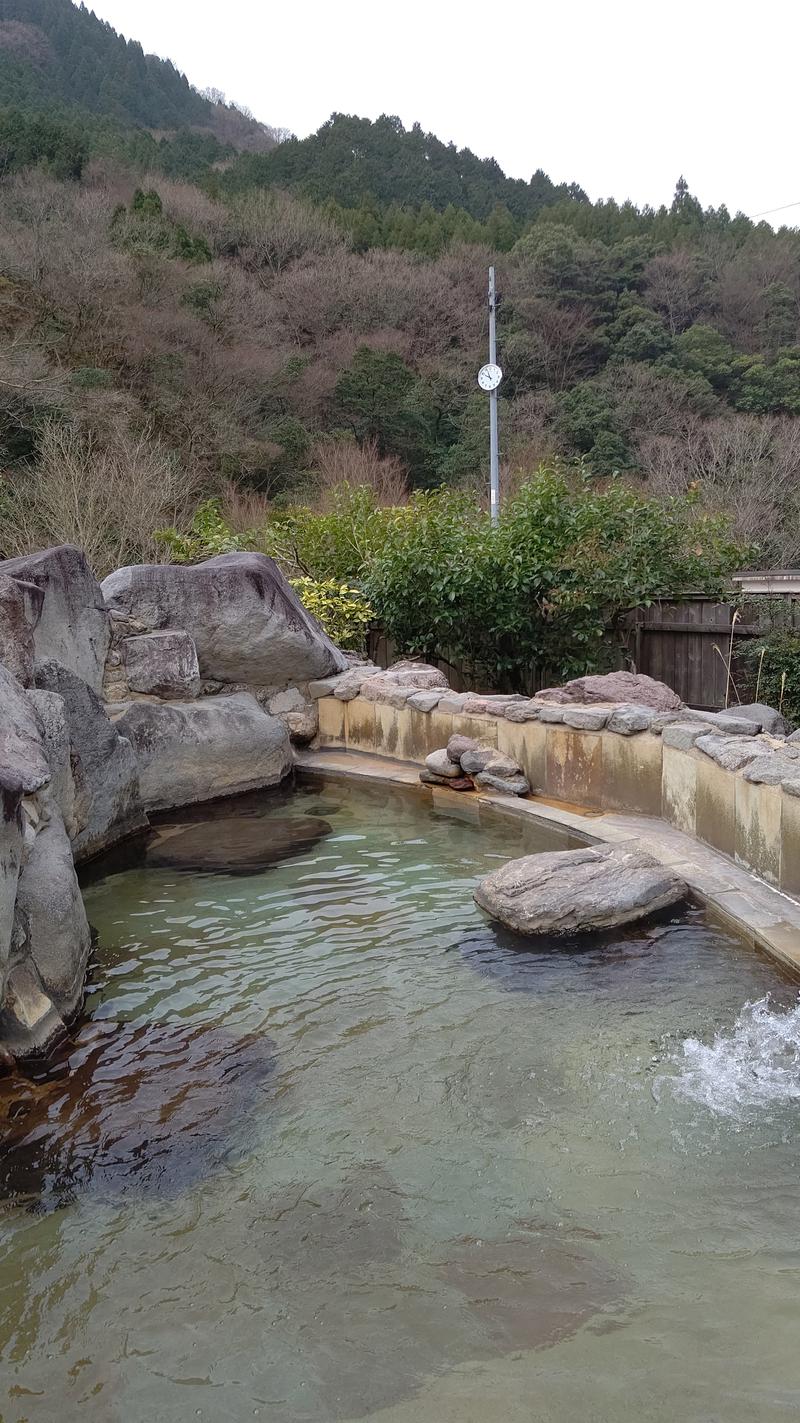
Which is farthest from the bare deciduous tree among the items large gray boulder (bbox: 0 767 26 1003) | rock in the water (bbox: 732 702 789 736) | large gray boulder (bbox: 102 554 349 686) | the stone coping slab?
large gray boulder (bbox: 0 767 26 1003)

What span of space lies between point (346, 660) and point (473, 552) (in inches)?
64.6

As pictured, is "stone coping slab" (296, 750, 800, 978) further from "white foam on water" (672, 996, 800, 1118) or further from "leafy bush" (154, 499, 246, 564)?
"leafy bush" (154, 499, 246, 564)

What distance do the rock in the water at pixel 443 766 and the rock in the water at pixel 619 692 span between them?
82 cm

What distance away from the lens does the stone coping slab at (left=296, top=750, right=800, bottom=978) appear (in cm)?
429

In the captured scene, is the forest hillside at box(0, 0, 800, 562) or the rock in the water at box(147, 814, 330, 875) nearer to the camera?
the rock in the water at box(147, 814, 330, 875)

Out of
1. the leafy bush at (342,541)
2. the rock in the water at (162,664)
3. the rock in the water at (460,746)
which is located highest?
the leafy bush at (342,541)

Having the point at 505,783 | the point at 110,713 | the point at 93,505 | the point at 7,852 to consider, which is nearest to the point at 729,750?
the point at 505,783

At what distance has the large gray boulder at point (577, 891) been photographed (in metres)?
4.58

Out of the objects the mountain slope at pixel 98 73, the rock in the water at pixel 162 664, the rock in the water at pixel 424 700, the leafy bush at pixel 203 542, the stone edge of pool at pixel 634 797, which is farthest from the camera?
the mountain slope at pixel 98 73

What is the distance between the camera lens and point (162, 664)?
25.2ft

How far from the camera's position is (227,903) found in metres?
5.20

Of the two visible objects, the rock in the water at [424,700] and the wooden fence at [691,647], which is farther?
the wooden fence at [691,647]

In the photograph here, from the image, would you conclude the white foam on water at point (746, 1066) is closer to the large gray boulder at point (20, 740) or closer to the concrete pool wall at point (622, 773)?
the concrete pool wall at point (622, 773)

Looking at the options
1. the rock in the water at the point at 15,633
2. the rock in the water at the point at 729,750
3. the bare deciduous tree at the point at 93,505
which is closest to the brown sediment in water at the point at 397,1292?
the rock in the water at the point at 729,750
